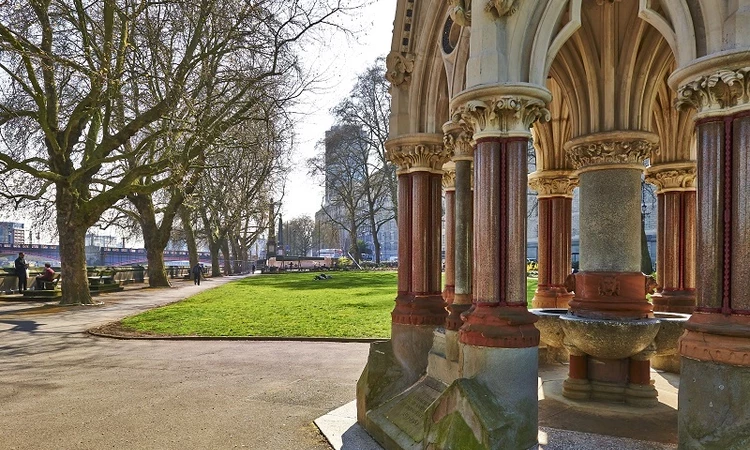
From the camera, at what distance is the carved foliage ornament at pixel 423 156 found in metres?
7.18

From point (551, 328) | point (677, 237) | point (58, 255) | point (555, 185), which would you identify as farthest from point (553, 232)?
point (58, 255)

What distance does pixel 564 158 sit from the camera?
31.9 feet

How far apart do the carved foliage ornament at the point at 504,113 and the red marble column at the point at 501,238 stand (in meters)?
0.11

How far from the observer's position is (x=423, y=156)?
7.18 metres

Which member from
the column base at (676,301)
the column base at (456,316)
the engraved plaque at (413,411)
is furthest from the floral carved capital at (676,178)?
the engraved plaque at (413,411)

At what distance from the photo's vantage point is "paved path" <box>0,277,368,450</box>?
20.4ft

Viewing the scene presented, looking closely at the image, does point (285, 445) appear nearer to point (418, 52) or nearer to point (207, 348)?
point (418, 52)

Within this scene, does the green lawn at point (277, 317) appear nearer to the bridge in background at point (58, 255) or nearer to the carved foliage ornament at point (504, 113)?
the carved foliage ornament at point (504, 113)

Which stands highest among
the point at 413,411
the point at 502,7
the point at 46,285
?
the point at 502,7

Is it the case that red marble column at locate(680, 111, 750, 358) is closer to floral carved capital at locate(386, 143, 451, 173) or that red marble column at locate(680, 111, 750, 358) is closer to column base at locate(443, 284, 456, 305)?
floral carved capital at locate(386, 143, 451, 173)

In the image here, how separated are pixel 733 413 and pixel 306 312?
14.5m

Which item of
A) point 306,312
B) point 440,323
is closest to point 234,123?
point 306,312

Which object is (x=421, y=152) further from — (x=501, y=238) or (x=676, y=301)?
(x=676, y=301)

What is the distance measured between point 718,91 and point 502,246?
197 centimetres
